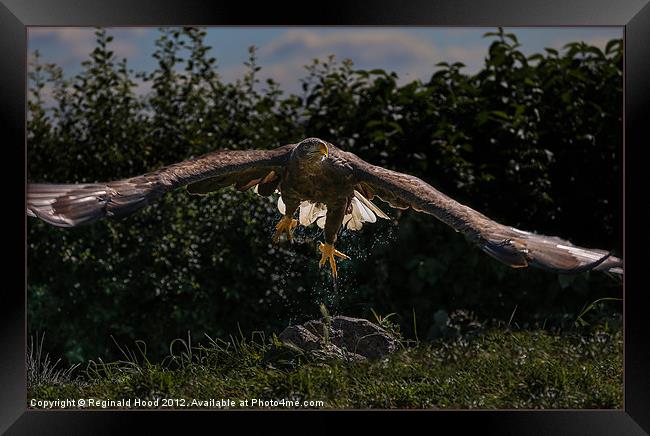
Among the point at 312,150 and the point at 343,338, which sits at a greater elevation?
the point at 312,150

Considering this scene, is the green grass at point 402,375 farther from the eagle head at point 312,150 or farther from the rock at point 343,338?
the eagle head at point 312,150

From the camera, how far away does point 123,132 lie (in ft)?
24.6

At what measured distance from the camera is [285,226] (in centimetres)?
686

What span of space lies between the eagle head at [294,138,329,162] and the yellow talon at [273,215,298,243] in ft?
2.49

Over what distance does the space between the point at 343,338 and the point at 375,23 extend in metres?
2.48

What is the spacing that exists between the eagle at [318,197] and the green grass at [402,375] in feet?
2.62

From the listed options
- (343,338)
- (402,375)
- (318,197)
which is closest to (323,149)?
(318,197)

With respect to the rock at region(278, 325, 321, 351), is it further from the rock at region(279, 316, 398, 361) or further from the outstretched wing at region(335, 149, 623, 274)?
the outstretched wing at region(335, 149, 623, 274)

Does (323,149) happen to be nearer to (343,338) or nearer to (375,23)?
(375,23)

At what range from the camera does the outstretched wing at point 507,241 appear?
4996 millimetres

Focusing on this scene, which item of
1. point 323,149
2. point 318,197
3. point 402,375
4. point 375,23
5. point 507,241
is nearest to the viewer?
point 507,241

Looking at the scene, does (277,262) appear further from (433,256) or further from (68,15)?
(68,15)

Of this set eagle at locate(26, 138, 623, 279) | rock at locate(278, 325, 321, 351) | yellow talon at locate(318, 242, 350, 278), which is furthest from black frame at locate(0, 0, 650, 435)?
yellow talon at locate(318, 242, 350, 278)

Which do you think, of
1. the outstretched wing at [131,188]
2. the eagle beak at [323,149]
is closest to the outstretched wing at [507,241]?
the eagle beak at [323,149]
